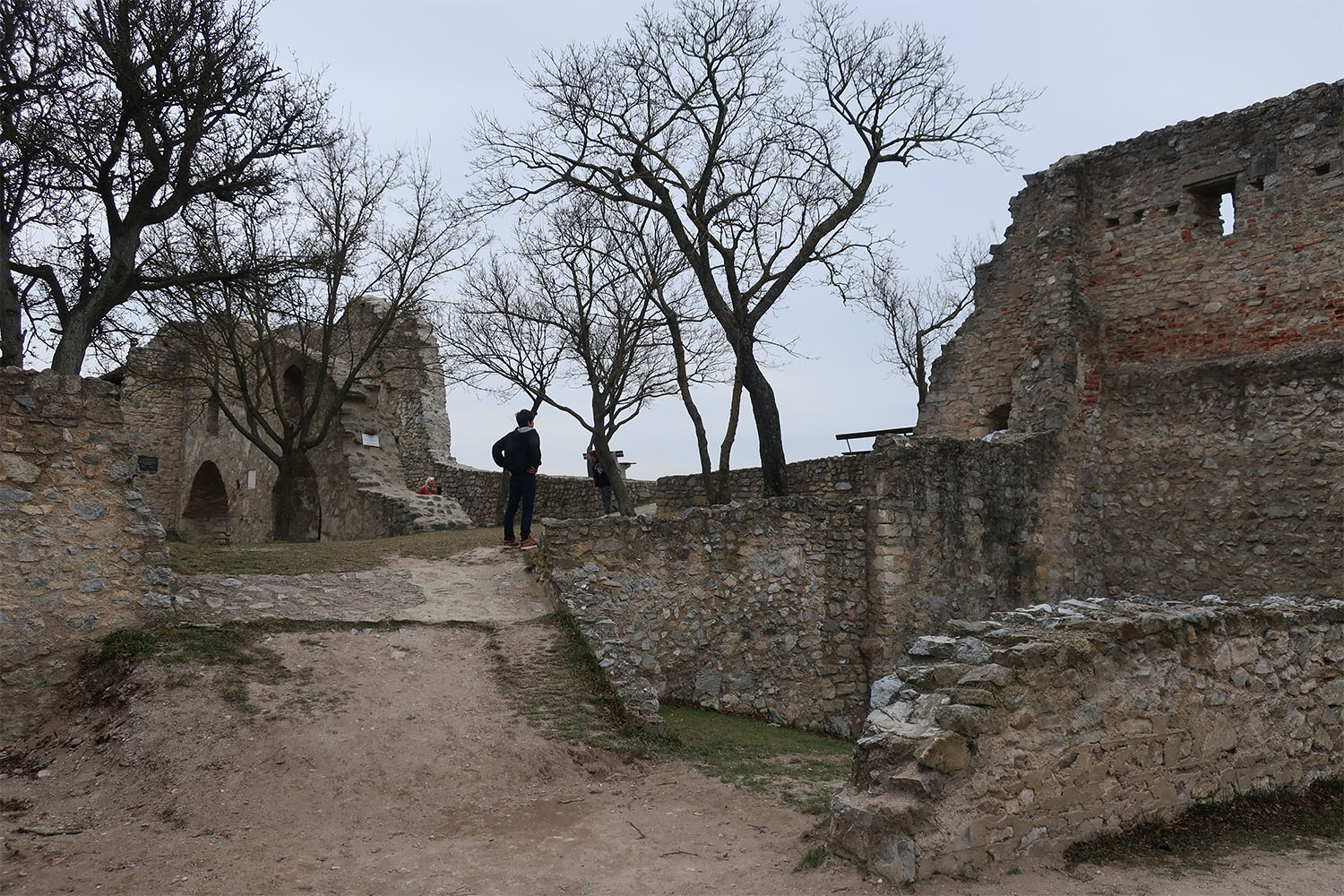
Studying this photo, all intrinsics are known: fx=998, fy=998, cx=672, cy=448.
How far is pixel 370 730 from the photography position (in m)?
7.26

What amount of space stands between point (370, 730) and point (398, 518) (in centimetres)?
1141

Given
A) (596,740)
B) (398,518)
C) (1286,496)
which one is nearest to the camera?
(596,740)

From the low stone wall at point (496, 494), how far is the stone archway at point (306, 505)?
8.95 feet

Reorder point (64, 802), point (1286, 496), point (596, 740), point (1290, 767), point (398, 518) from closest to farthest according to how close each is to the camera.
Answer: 1. point (64, 802)
2. point (1290, 767)
3. point (596, 740)
4. point (1286, 496)
5. point (398, 518)

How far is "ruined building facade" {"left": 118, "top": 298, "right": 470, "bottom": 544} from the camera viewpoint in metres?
19.3

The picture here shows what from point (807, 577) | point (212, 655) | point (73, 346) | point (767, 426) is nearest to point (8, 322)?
point (73, 346)

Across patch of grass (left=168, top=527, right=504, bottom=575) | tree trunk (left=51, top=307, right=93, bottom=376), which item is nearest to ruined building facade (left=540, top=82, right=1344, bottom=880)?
patch of grass (left=168, top=527, right=504, bottom=575)

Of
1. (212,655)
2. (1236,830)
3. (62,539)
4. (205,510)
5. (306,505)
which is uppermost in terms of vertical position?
(205,510)

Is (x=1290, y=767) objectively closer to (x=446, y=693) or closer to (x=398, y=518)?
(x=446, y=693)

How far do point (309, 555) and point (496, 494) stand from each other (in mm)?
9289

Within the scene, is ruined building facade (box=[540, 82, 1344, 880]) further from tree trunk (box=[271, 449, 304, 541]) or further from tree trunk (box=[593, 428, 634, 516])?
tree trunk (box=[271, 449, 304, 541])

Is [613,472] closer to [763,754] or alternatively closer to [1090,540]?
[1090,540]

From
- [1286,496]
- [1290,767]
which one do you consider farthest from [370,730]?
[1286,496]

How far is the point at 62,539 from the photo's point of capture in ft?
25.9
